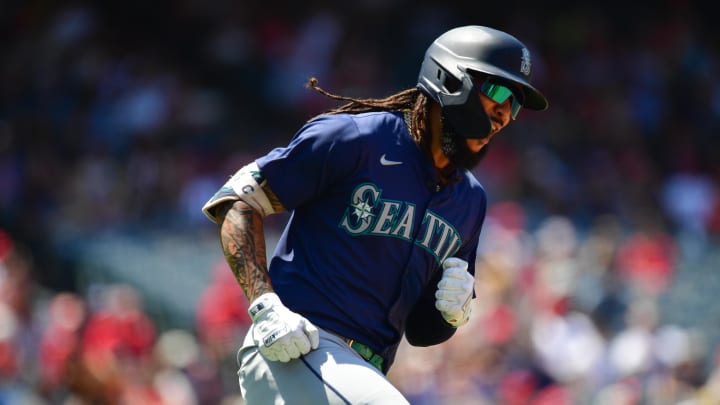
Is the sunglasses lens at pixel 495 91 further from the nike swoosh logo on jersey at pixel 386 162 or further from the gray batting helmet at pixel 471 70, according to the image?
the nike swoosh logo on jersey at pixel 386 162

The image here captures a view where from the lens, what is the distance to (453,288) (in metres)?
3.79

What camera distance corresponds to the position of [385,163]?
368cm

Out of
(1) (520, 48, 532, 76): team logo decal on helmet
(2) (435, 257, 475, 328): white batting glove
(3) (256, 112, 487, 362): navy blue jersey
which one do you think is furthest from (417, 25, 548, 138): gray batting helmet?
(2) (435, 257, 475, 328): white batting glove

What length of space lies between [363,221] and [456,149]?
414mm

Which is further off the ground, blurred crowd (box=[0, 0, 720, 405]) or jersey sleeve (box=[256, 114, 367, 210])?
jersey sleeve (box=[256, 114, 367, 210])

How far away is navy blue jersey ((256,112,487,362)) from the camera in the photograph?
355 cm

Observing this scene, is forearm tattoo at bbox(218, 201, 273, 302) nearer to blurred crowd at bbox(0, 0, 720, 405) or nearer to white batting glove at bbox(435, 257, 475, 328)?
white batting glove at bbox(435, 257, 475, 328)

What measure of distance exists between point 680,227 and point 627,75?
2.77 metres

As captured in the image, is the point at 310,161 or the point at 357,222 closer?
the point at 310,161

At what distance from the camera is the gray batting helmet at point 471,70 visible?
365cm

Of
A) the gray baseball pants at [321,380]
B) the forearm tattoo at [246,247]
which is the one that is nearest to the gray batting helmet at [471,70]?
the forearm tattoo at [246,247]

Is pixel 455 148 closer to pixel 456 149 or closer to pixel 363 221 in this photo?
pixel 456 149

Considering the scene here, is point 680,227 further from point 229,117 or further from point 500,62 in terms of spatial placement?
point 500,62

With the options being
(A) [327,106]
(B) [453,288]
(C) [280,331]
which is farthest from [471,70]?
(A) [327,106]
